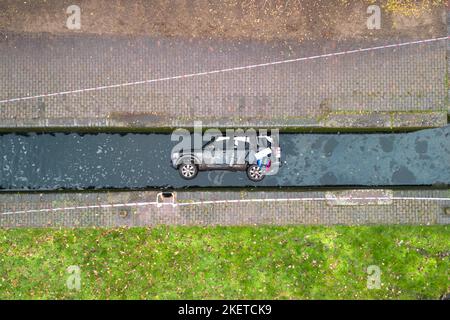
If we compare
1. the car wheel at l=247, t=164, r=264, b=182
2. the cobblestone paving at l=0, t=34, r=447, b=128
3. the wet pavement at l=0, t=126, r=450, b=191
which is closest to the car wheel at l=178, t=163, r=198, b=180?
the wet pavement at l=0, t=126, r=450, b=191

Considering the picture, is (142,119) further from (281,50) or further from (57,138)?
(281,50)

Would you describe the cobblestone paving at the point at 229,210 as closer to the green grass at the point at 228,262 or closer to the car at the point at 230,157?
the green grass at the point at 228,262

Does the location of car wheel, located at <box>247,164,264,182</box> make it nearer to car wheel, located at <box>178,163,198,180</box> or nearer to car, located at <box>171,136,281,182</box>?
car, located at <box>171,136,281,182</box>

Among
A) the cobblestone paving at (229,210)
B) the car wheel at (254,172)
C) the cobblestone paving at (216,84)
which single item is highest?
the cobblestone paving at (216,84)

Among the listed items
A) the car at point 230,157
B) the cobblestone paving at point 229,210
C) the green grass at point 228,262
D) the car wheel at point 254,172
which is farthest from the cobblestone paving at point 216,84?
the green grass at point 228,262

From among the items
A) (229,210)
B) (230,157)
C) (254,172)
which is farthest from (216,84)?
(229,210)

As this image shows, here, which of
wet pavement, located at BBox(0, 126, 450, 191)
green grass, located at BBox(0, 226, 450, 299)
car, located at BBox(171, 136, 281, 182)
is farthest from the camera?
wet pavement, located at BBox(0, 126, 450, 191)
